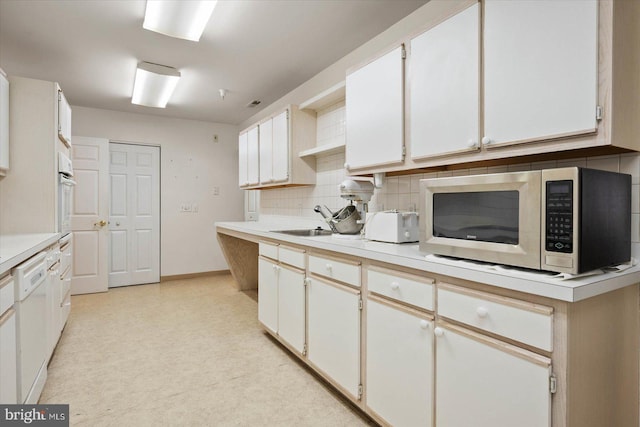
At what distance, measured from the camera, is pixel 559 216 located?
1051 mm

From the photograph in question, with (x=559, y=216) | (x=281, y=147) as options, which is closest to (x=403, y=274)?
(x=559, y=216)

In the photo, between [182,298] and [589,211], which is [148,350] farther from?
[589,211]

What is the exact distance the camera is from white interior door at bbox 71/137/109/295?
443 cm

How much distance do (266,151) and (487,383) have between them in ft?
10.1

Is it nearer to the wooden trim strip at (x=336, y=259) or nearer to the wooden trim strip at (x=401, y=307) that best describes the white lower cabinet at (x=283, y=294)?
the wooden trim strip at (x=336, y=259)

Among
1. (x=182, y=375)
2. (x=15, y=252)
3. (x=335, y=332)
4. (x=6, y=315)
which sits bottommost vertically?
(x=182, y=375)

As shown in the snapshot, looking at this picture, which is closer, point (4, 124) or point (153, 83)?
point (4, 124)

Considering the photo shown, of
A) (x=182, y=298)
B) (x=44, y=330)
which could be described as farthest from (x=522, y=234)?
(x=182, y=298)

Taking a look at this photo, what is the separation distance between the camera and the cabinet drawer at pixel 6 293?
137 centimetres

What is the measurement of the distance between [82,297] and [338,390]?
3.86 m

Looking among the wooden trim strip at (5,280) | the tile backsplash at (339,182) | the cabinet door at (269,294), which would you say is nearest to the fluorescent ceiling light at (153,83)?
the tile backsplash at (339,182)

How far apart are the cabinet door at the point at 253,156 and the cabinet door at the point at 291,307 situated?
1761 millimetres

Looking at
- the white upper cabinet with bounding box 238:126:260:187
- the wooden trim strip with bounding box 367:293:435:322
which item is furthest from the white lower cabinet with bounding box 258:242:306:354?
the white upper cabinet with bounding box 238:126:260:187

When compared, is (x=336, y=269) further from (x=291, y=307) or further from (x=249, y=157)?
(x=249, y=157)
